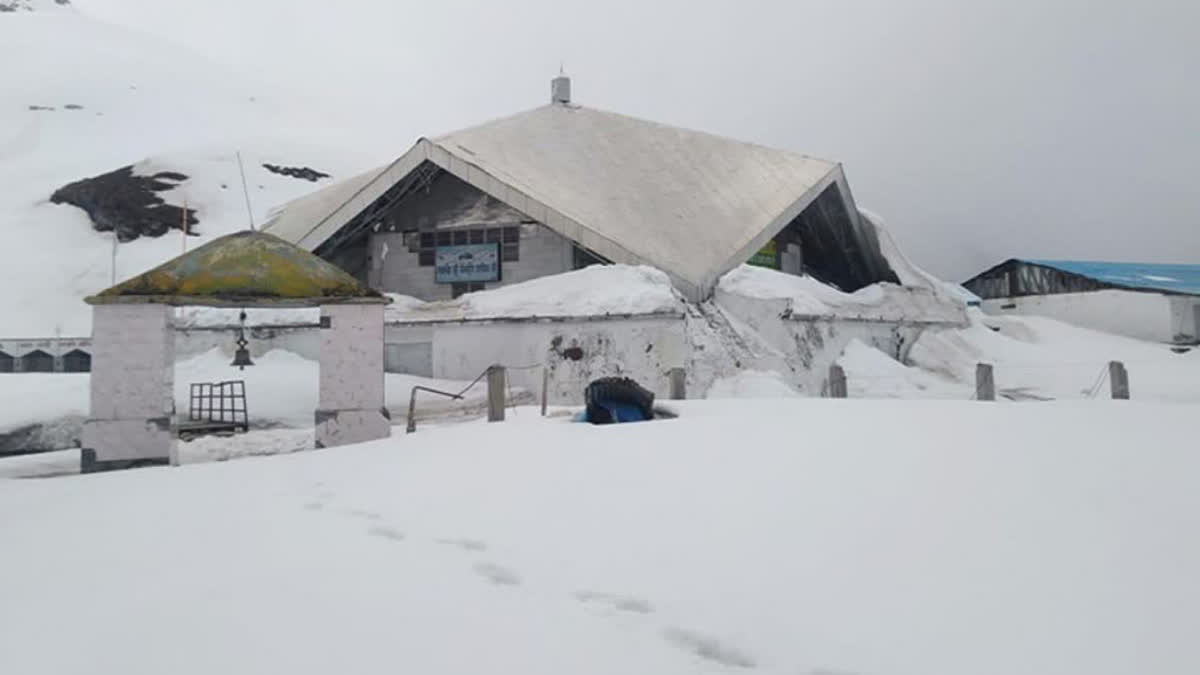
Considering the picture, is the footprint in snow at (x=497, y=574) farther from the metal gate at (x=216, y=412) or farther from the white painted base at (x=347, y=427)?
the metal gate at (x=216, y=412)

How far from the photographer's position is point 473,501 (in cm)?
607

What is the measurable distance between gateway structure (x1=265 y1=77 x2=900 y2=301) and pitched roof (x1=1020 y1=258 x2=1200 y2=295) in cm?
1925

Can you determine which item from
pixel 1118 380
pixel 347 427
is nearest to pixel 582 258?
pixel 347 427

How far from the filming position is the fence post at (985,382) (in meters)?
13.4

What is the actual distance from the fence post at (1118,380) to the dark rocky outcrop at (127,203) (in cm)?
4502

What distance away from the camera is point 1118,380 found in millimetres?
13398

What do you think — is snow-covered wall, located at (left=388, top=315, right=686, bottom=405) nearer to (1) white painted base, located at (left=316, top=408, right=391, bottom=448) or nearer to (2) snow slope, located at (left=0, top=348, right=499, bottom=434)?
(2) snow slope, located at (left=0, top=348, right=499, bottom=434)

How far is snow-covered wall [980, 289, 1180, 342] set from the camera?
3312 cm

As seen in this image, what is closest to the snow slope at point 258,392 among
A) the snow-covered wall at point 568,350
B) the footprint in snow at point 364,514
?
the snow-covered wall at point 568,350

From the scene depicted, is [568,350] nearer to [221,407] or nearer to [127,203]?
[221,407]

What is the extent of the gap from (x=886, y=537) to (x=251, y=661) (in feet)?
11.7

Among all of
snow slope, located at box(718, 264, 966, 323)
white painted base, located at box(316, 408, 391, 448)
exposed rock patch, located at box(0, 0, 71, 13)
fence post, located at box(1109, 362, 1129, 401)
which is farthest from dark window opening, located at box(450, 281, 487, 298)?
exposed rock patch, located at box(0, 0, 71, 13)

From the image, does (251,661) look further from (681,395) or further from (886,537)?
(681,395)

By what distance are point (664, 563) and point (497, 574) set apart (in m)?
1.03
